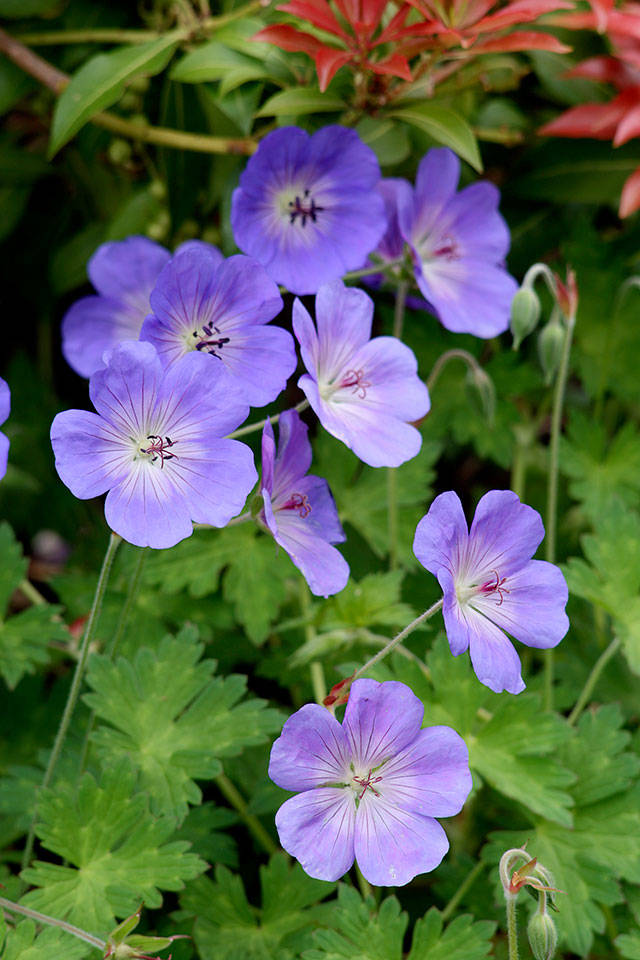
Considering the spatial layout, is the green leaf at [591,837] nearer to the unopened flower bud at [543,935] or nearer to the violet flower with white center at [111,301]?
the unopened flower bud at [543,935]

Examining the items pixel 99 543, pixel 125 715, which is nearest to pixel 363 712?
pixel 125 715

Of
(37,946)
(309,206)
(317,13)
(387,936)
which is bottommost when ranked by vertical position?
(387,936)

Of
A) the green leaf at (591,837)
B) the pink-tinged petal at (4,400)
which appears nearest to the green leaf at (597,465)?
the green leaf at (591,837)

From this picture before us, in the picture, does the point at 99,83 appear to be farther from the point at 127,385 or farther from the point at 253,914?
the point at 253,914

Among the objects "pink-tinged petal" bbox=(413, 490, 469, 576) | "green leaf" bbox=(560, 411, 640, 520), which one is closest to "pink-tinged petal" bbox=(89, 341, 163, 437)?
"pink-tinged petal" bbox=(413, 490, 469, 576)

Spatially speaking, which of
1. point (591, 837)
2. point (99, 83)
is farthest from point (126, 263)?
point (591, 837)
